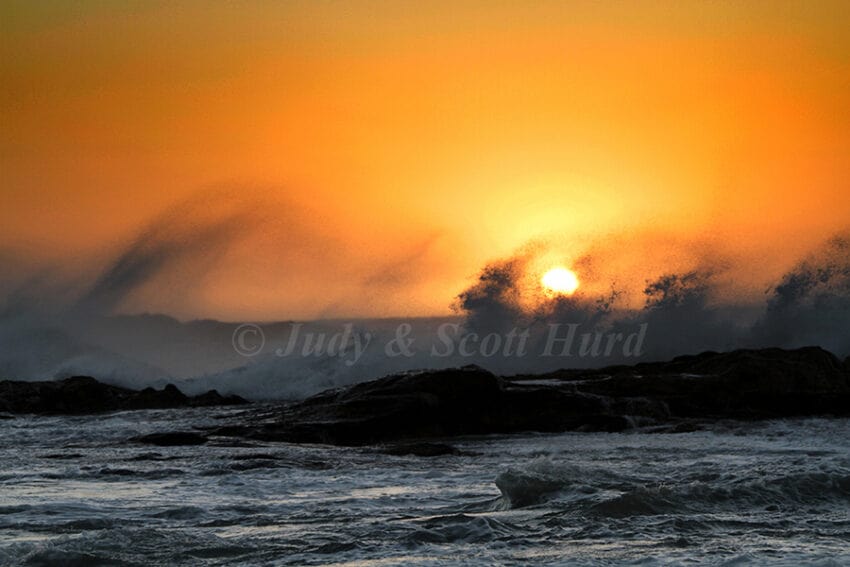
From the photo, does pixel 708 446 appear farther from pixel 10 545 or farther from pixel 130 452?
pixel 10 545

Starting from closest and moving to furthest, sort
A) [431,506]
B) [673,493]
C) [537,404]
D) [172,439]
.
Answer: [673,493] → [431,506] → [172,439] → [537,404]

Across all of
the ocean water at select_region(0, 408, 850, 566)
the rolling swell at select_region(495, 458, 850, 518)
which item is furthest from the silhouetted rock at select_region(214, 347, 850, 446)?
the rolling swell at select_region(495, 458, 850, 518)

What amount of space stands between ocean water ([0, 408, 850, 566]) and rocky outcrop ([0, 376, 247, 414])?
1529cm

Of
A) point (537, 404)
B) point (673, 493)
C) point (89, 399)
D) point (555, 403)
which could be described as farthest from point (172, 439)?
point (89, 399)

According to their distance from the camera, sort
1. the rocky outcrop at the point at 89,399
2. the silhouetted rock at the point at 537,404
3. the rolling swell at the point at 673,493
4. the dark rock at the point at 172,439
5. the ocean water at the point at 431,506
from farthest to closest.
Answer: the rocky outcrop at the point at 89,399 → the silhouetted rock at the point at 537,404 → the dark rock at the point at 172,439 → the rolling swell at the point at 673,493 → the ocean water at the point at 431,506

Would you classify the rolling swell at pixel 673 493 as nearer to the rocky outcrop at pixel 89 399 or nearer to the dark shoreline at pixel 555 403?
the dark shoreline at pixel 555 403

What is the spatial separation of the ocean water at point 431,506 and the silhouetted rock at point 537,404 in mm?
3040

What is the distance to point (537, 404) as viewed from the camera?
2358 cm

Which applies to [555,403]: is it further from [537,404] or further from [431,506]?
[431,506]

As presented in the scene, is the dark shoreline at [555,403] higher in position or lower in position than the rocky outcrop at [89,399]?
higher

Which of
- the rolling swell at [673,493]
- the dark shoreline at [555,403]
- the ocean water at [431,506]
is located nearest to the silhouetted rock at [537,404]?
the dark shoreline at [555,403]

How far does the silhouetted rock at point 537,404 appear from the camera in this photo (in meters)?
22.1

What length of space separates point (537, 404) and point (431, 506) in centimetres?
1215

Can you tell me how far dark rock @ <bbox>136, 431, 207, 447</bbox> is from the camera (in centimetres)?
2064
